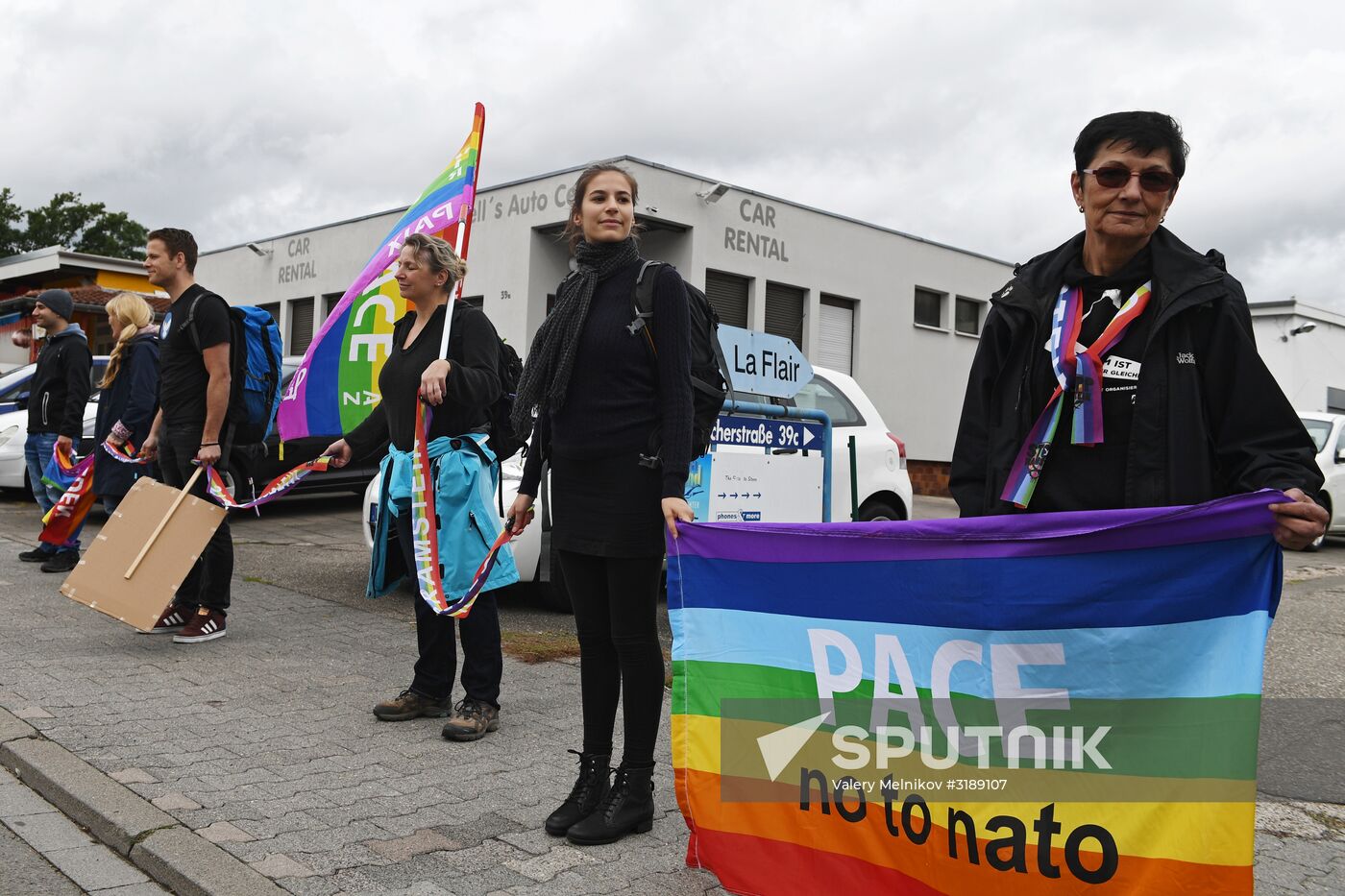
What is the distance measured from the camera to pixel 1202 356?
2.55 meters

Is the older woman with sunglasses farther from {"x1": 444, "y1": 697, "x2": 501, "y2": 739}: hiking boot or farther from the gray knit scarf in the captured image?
{"x1": 444, "y1": 697, "x2": 501, "y2": 739}: hiking boot

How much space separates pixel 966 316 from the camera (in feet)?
86.7

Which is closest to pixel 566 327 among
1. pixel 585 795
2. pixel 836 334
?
pixel 585 795

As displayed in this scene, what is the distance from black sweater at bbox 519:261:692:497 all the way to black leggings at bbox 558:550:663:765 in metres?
0.35

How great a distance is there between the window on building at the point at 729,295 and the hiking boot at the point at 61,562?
13290mm

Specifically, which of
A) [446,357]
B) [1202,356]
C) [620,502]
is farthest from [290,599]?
[1202,356]

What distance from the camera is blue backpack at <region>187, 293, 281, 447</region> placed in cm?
634

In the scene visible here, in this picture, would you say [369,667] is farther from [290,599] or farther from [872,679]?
[872,679]

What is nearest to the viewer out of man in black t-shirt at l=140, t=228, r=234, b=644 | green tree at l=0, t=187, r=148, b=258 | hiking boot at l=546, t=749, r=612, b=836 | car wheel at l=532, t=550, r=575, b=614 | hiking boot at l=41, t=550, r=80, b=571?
hiking boot at l=546, t=749, r=612, b=836

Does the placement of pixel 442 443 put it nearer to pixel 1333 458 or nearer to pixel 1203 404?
pixel 1203 404

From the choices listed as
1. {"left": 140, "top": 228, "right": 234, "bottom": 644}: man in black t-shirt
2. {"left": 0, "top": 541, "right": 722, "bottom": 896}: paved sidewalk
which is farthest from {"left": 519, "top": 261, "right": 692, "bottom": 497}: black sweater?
{"left": 140, "top": 228, "right": 234, "bottom": 644}: man in black t-shirt

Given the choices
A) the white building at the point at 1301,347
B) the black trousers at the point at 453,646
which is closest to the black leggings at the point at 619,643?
the black trousers at the point at 453,646

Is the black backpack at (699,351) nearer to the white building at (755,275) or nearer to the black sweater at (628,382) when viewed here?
the black sweater at (628,382)

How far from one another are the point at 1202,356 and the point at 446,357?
2968mm
